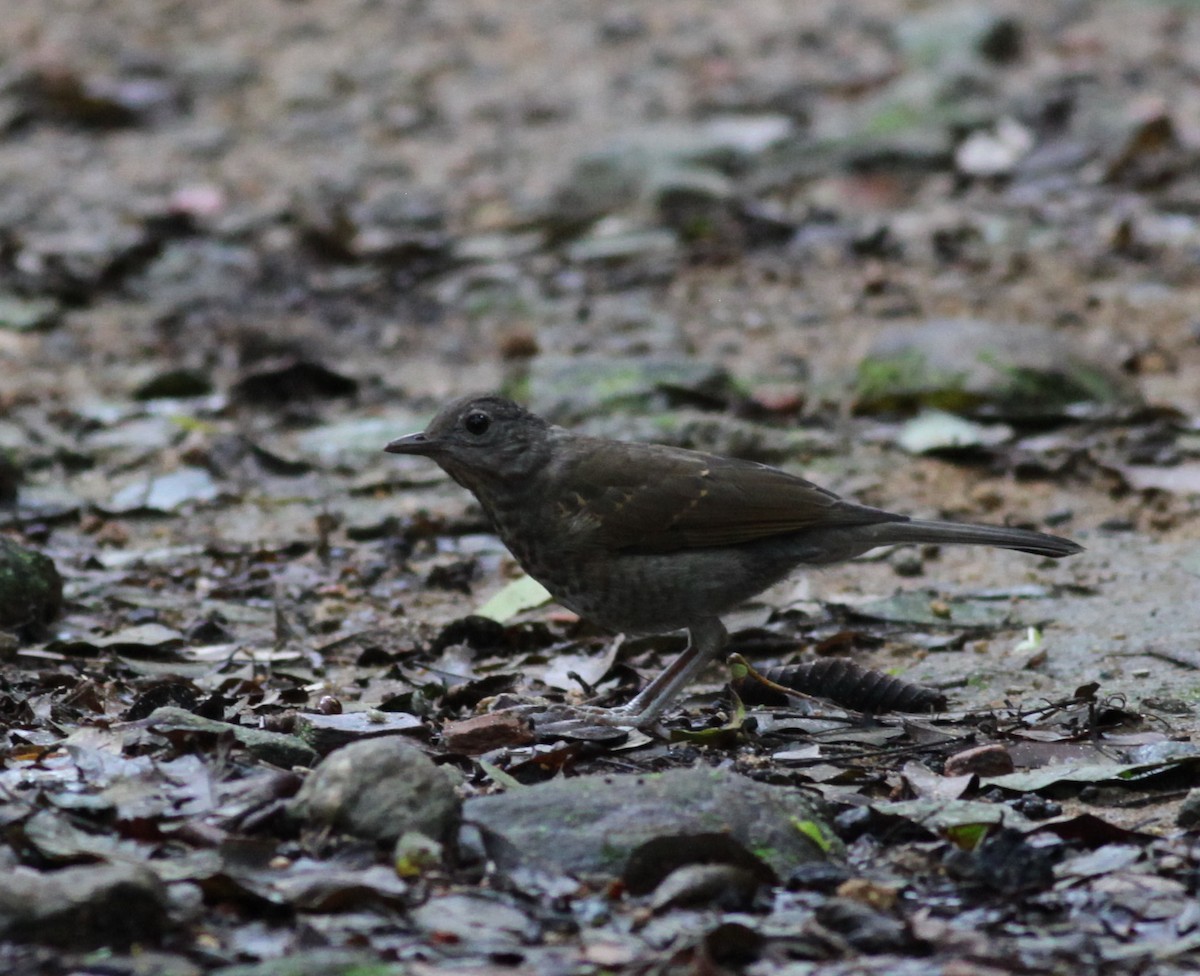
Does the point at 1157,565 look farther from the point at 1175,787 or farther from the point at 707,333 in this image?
the point at 707,333

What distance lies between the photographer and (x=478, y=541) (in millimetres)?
7633

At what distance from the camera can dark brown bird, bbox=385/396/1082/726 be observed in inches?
226

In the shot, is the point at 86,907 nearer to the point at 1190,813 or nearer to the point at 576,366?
the point at 1190,813

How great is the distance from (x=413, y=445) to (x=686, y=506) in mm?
928

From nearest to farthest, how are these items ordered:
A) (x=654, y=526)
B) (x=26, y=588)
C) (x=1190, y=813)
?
(x=1190, y=813)
(x=654, y=526)
(x=26, y=588)

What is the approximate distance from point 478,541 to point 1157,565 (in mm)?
2783

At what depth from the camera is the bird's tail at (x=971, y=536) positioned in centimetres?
575

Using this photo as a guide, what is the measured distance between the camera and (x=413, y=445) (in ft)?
19.4

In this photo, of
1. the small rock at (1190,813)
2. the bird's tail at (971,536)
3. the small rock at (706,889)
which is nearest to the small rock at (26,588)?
the bird's tail at (971,536)

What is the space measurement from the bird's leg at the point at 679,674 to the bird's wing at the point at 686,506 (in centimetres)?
28

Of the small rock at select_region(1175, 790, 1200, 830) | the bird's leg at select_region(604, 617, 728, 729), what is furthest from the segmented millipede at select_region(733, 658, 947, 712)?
the small rock at select_region(1175, 790, 1200, 830)

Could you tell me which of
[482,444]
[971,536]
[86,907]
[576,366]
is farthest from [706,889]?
[576,366]

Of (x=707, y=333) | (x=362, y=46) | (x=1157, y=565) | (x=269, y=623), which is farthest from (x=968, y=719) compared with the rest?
(x=362, y=46)

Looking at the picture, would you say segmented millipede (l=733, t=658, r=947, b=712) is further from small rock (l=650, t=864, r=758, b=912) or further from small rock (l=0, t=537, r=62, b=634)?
small rock (l=0, t=537, r=62, b=634)
